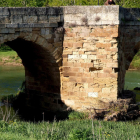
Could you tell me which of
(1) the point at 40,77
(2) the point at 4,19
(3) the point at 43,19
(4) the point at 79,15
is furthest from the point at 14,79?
(2) the point at 4,19

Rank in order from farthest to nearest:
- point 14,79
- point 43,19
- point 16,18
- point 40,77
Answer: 1. point 14,79
2. point 40,77
3. point 43,19
4. point 16,18

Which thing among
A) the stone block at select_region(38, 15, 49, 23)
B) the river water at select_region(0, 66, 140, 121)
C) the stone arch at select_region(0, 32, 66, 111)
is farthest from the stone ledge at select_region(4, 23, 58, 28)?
the river water at select_region(0, 66, 140, 121)

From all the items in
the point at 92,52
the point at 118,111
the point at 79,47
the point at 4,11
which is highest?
the point at 4,11

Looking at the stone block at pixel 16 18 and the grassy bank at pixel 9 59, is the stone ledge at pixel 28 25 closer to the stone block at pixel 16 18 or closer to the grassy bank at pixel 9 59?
the stone block at pixel 16 18

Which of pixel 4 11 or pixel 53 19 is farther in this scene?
pixel 53 19

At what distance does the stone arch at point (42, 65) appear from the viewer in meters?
9.46

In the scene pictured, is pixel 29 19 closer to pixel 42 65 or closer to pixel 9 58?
pixel 42 65

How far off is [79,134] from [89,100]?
13.4ft

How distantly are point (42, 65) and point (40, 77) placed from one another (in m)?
0.59

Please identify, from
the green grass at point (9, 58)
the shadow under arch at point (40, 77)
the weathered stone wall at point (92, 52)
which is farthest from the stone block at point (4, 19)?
the green grass at point (9, 58)

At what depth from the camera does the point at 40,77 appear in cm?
1097

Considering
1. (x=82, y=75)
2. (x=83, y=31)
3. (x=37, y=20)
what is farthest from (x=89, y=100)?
(x=37, y=20)

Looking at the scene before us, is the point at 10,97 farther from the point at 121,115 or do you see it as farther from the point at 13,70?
the point at 13,70

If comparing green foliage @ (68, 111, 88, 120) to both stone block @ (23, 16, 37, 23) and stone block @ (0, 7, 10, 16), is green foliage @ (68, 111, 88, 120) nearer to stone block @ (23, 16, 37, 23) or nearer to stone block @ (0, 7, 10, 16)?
stone block @ (23, 16, 37, 23)
